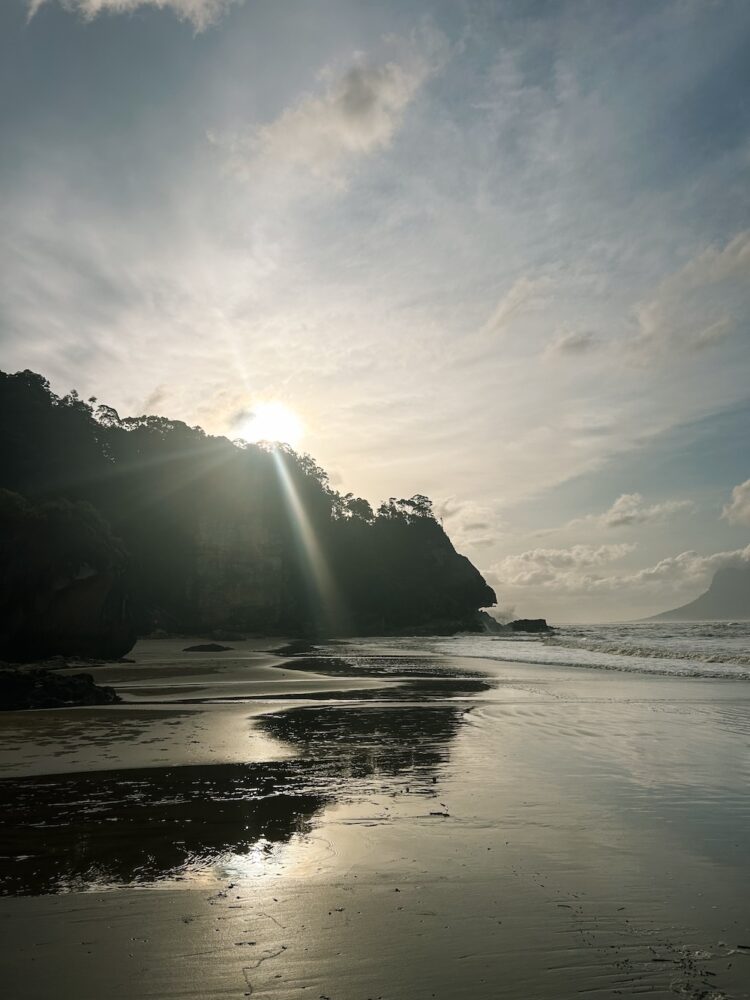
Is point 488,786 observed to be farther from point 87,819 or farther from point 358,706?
point 358,706

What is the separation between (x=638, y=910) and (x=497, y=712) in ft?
30.0

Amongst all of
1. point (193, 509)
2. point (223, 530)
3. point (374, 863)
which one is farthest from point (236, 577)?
point (374, 863)

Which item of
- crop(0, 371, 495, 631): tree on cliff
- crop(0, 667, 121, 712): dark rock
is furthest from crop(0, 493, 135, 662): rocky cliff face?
crop(0, 371, 495, 631): tree on cliff

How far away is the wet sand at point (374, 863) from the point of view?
3086 millimetres

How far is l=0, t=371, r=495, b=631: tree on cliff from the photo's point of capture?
6906 cm

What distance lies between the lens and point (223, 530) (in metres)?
75.8

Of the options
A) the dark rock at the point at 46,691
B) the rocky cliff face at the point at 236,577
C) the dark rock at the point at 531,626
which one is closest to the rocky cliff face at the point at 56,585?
the dark rock at the point at 46,691

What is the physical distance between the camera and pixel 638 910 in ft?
12.5

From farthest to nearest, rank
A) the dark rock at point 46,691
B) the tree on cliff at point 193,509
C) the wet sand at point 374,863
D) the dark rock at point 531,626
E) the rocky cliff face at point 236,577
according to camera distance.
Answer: the dark rock at point 531,626
the rocky cliff face at point 236,577
the tree on cliff at point 193,509
the dark rock at point 46,691
the wet sand at point 374,863

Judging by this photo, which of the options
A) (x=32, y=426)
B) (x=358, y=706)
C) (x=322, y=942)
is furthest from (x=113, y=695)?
(x=32, y=426)

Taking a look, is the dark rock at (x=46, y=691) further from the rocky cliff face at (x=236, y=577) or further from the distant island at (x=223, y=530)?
the rocky cliff face at (x=236, y=577)

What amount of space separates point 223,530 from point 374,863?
73.4 metres

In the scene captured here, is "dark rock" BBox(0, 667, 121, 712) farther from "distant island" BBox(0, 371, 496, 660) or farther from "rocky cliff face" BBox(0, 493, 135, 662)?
"distant island" BBox(0, 371, 496, 660)

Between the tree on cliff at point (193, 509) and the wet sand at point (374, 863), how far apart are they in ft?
193
